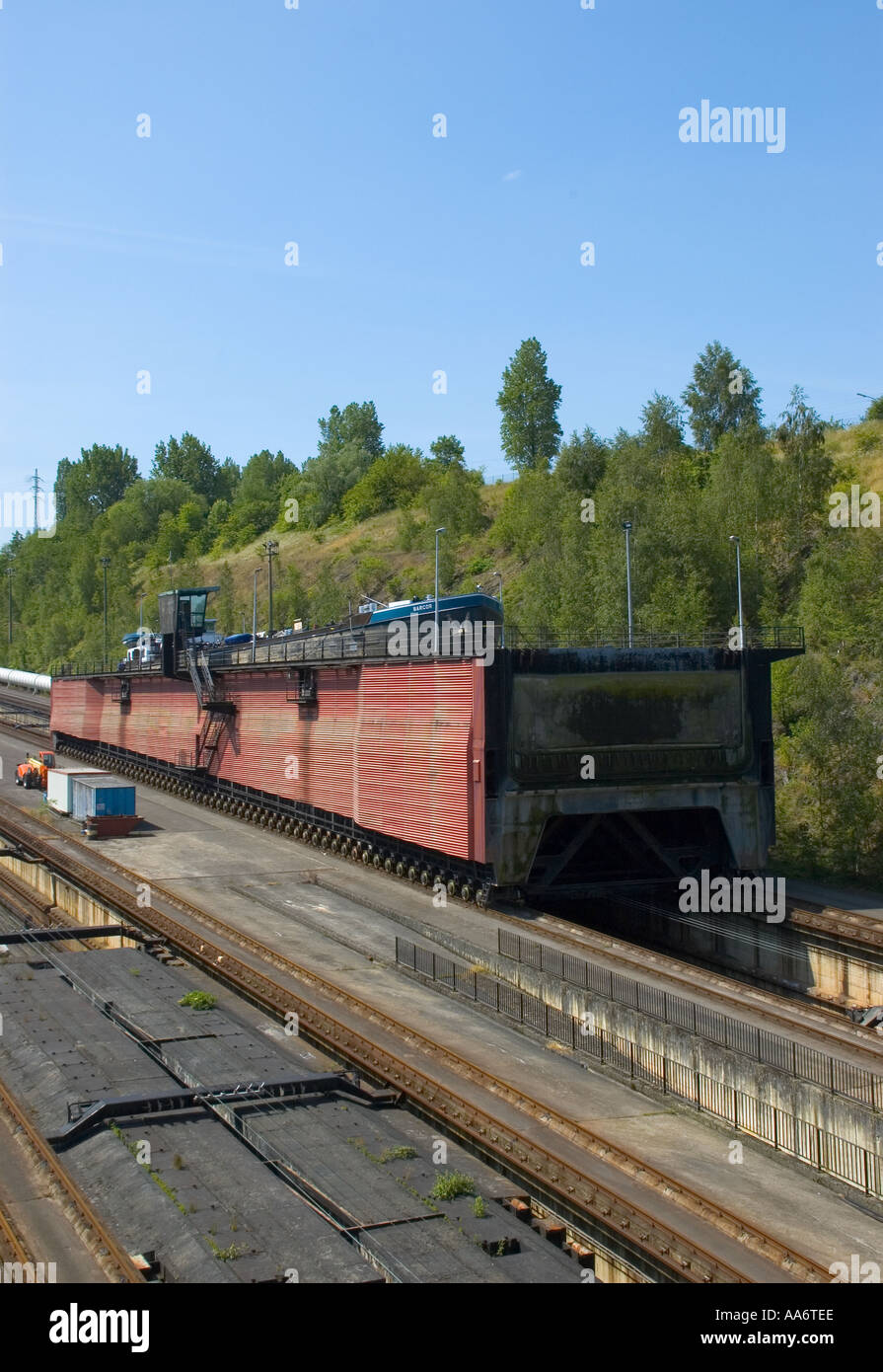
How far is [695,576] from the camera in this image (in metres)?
51.6

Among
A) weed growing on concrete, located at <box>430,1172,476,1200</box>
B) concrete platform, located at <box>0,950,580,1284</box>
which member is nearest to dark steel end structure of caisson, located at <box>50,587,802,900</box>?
→ concrete platform, located at <box>0,950,580,1284</box>

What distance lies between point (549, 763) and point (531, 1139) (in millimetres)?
14315

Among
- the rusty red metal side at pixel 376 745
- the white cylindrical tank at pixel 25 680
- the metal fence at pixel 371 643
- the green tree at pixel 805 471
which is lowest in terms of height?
the rusty red metal side at pixel 376 745

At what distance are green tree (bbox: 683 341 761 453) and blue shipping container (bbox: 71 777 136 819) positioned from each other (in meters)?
57.7

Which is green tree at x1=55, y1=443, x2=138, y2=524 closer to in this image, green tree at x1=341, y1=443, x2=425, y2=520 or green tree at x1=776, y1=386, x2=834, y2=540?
green tree at x1=341, y1=443, x2=425, y2=520

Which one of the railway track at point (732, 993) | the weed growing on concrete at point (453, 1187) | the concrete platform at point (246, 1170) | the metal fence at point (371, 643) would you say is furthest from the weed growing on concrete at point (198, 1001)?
the metal fence at point (371, 643)

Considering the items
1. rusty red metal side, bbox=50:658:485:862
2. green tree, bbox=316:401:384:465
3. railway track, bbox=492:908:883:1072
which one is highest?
green tree, bbox=316:401:384:465

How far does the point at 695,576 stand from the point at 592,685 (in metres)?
23.5

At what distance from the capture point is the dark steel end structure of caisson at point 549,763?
94.6 ft

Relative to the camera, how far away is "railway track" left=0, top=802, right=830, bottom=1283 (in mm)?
12688

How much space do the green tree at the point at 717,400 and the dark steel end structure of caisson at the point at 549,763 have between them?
53.8m

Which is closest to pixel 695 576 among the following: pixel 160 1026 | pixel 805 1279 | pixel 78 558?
pixel 160 1026

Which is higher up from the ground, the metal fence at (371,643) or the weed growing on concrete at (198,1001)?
the metal fence at (371,643)

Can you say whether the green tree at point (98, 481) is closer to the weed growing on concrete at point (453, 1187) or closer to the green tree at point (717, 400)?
the green tree at point (717, 400)
